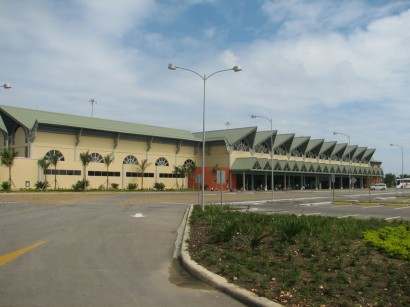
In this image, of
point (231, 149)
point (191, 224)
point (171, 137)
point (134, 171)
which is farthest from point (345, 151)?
point (191, 224)

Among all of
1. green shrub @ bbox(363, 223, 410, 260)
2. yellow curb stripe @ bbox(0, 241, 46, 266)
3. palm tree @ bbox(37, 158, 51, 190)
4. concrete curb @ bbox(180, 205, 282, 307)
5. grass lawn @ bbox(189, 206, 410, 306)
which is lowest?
yellow curb stripe @ bbox(0, 241, 46, 266)

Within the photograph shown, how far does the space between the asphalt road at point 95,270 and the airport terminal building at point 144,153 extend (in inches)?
1116

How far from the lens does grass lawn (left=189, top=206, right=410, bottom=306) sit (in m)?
6.13

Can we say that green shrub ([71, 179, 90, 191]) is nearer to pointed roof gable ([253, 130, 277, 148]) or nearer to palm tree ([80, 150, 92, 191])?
palm tree ([80, 150, 92, 191])

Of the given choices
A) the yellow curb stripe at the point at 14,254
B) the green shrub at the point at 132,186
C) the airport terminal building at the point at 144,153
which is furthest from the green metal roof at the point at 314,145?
the yellow curb stripe at the point at 14,254

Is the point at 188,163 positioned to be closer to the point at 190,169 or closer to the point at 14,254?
the point at 190,169

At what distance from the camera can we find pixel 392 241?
357 inches

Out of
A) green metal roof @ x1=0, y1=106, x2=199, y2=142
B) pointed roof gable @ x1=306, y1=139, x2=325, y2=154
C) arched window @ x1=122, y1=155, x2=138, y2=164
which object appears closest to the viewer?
green metal roof @ x1=0, y1=106, x2=199, y2=142

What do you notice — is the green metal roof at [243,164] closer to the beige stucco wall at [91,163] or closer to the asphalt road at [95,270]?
the beige stucco wall at [91,163]

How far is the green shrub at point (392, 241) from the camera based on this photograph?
26.9ft

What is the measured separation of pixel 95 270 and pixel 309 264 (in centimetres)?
408

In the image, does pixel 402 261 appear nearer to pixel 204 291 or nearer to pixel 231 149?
pixel 204 291

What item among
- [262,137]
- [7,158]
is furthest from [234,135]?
[7,158]

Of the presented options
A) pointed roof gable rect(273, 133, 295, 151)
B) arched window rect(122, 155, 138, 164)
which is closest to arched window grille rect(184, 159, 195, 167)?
arched window rect(122, 155, 138, 164)
